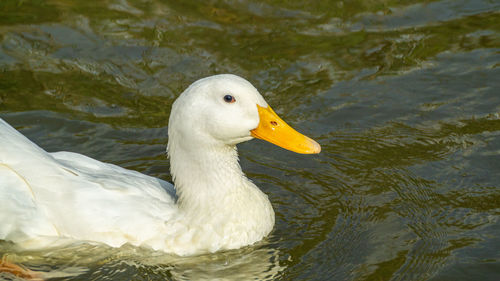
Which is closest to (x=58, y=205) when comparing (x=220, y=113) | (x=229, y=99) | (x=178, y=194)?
(x=178, y=194)

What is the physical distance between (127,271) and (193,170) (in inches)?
36.5

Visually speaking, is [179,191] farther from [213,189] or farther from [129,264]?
[129,264]

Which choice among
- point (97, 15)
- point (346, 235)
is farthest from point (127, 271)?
point (97, 15)

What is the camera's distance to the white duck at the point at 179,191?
5.44 metres

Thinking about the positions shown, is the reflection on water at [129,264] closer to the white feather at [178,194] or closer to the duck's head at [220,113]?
the white feather at [178,194]

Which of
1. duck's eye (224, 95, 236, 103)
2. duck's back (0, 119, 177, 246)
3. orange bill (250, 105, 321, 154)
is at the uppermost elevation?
duck's eye (224, 95, 236, 103)

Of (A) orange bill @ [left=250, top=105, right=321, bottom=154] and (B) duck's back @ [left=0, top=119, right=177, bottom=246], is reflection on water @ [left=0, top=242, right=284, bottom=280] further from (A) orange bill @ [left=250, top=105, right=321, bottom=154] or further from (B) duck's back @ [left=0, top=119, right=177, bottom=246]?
(A) orange bill @ [left=250, top=105, right=321, bottom=154]

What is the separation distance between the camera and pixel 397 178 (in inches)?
262

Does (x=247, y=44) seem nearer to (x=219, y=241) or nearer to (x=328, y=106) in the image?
(x=328, y=106)

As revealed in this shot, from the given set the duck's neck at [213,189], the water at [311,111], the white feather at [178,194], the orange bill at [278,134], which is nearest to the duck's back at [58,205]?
the white feather at [178,194]

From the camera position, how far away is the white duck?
17.8 ft

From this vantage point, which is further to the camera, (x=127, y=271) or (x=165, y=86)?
(x=165, y=86)

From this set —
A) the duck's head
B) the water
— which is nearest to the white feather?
the duck's head

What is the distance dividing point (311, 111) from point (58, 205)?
3310 millimetres
